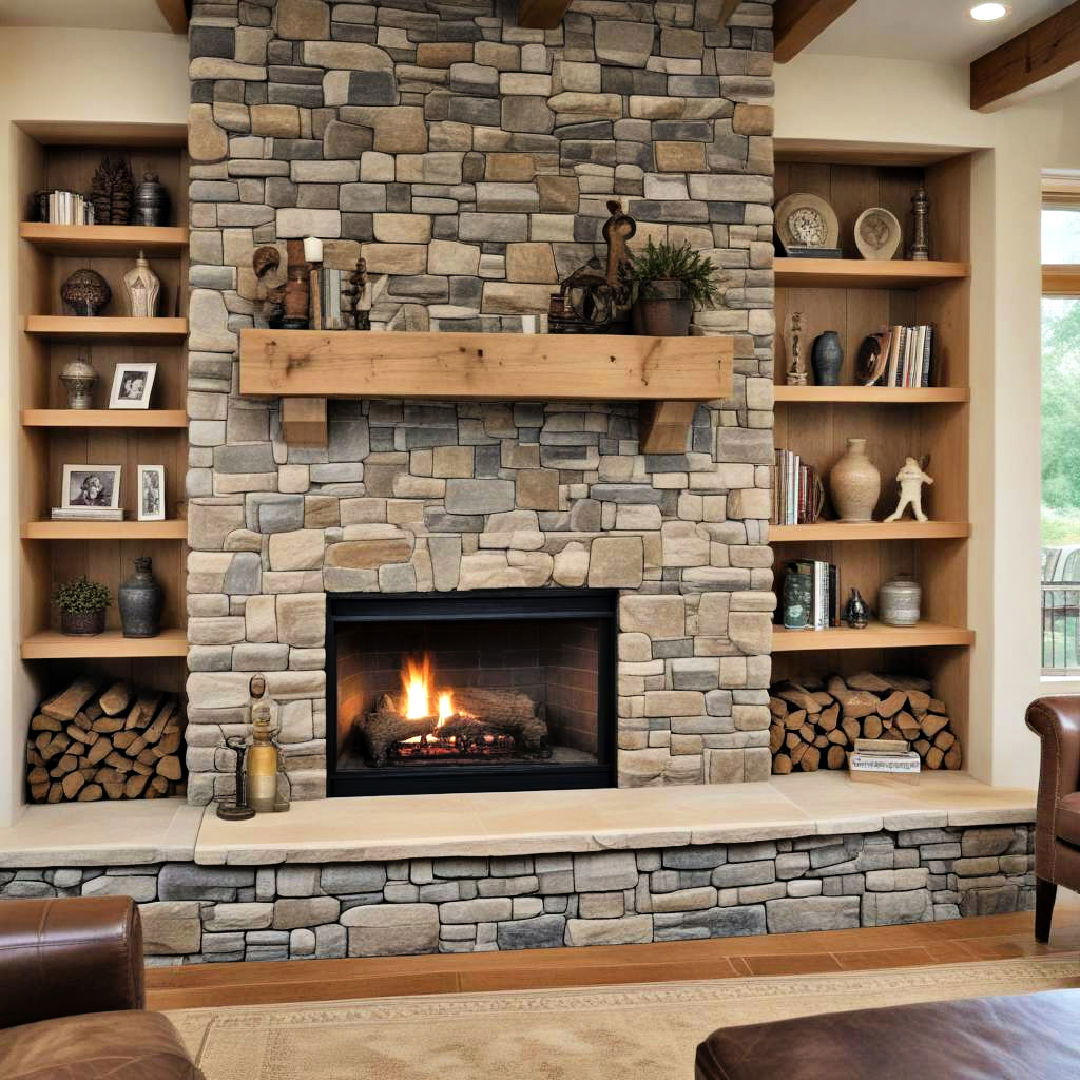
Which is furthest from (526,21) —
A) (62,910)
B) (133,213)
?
(62,910)

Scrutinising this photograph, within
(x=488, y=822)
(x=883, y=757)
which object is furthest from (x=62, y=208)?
(x=883, y=757)

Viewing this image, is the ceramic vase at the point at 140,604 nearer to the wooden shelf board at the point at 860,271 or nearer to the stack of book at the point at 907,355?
the wooden shelf board at the point at 860,271

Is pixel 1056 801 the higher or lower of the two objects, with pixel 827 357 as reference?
lower

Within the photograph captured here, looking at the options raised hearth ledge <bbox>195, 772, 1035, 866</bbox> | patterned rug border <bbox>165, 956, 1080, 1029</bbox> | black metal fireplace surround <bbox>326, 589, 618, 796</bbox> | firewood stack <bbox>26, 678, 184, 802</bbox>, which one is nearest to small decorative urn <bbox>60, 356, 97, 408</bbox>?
firewood stack <bbox>26, 678, 184, 802</bbox>

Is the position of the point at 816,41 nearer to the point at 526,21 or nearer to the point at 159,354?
the point at 526,21

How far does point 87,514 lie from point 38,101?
1.37 m

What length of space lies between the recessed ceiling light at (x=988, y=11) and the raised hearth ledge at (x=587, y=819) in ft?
8.42

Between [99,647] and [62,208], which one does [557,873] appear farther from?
[62,208]

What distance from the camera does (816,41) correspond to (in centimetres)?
406

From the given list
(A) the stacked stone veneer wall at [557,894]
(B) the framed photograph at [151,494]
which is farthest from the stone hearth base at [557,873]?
(B) the framed photograph at [151,494]

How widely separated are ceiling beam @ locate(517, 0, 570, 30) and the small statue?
1.41 metres

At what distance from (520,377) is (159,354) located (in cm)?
148

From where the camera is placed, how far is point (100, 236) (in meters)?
4.01

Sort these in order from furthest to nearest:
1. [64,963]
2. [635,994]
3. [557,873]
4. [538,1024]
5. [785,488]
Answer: [785,488], [557,873], [635,994], [538,1024], [64,963]
